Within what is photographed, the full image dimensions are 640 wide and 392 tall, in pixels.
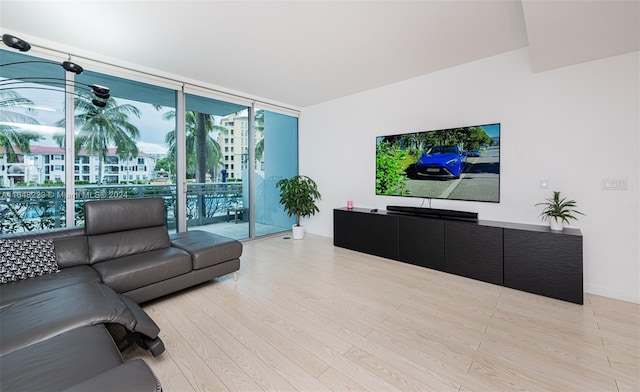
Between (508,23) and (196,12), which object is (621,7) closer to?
(508,23)

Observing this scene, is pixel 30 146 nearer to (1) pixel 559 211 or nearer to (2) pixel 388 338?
(2) pixel 388 338

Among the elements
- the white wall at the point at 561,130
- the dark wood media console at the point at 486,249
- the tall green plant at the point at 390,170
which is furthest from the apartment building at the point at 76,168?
the white wall at the point at 561,130

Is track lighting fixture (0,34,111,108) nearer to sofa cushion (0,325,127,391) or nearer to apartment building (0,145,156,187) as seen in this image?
apartment building (0,145,156,187)

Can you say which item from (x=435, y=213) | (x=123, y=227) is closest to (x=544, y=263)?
(x=435, y=213)

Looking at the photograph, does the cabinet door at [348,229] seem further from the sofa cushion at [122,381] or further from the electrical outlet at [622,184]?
the sofa cushion at [122,381]

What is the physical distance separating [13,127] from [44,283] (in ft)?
6.32

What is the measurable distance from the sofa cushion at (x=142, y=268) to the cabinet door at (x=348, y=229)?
7.79 ft

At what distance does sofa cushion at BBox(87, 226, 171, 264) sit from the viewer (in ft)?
8.30

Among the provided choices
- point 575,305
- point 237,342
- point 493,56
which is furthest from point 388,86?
point 237,342

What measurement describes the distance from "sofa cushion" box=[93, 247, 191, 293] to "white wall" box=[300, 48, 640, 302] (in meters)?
3.07

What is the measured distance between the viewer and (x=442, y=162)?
11.6 ft

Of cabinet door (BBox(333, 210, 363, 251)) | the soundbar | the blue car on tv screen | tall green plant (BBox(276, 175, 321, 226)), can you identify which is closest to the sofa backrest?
tall green plant (BBox(276, 175, 321, 226))

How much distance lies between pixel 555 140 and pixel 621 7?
1.24m

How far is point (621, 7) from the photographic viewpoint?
1.87 meters
